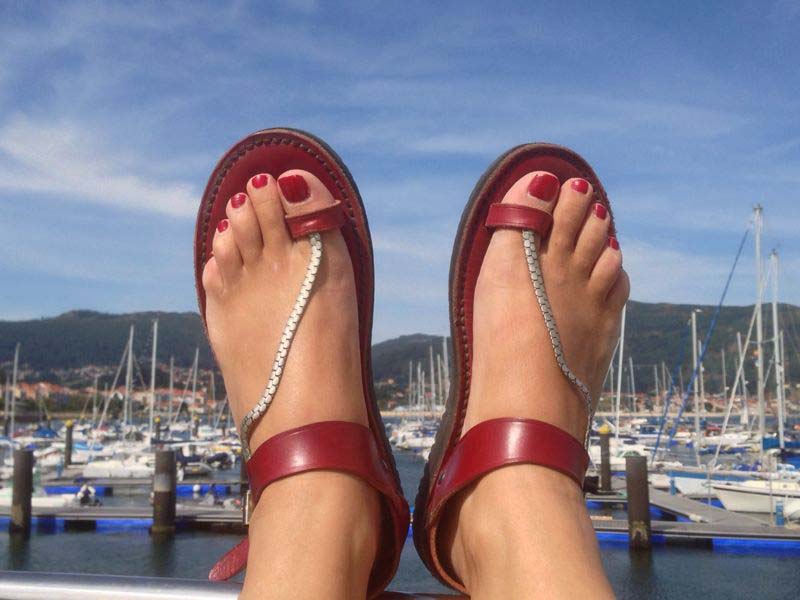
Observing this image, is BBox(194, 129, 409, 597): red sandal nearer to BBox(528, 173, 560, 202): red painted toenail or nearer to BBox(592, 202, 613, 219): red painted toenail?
BBox(528, 173, 560, 202): red painted toenail

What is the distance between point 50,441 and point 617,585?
89.6ft

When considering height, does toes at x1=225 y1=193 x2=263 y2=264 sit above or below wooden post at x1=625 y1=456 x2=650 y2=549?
above

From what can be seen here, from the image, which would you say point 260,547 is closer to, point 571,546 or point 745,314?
point 571,546

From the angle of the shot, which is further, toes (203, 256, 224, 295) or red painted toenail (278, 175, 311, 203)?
toes (203, 256, 224, 295)

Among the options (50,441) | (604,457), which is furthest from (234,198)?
(50,441)

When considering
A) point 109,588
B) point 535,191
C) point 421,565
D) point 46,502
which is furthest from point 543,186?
point 46,502

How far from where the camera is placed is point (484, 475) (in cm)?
123

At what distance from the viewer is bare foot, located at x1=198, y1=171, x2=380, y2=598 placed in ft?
3.60

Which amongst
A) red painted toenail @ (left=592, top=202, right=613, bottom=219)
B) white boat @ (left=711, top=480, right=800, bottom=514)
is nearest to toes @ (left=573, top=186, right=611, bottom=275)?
red painted toenail @ (left=592, top=202, right=613, bottom=219)

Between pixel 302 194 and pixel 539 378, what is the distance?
55 centimetres

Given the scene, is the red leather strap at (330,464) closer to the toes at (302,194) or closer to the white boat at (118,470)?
the toes at (302,194)

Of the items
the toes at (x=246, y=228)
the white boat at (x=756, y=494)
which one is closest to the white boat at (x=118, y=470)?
the white boat at (x=756, y=494)

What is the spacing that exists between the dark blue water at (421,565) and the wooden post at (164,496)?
0.68 ft

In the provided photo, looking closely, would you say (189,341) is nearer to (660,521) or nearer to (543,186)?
(660,521)
